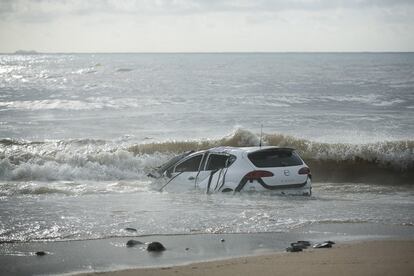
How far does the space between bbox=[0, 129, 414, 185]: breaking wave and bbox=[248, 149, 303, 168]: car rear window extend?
18.4ft

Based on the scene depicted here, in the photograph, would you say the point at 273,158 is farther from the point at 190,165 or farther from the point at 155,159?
the point at 155,159

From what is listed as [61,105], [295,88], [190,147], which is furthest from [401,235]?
[295,88]

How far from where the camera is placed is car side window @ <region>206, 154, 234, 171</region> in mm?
14589

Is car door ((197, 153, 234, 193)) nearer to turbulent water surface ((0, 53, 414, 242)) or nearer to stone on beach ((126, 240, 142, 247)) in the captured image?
turbulent water surface ((0, 53, 414, 242))

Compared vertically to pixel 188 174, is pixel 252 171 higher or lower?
higher

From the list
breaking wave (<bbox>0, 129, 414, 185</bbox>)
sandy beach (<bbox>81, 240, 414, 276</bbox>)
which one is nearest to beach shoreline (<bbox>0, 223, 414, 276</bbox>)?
sandy beach (<bbox>81, 240, 414, 276</bbox>)

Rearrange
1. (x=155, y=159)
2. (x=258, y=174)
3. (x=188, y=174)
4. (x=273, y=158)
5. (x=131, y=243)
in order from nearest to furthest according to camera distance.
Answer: (x=131, y=243)
(x=258, y=174)
(x=273, y=158)
(x=188, y=174)
(x=155, y=159)

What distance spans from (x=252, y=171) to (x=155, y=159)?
8935 mm

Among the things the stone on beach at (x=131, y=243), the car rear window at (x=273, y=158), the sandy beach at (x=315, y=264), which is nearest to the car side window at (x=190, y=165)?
the car rear window at (x=273, y=158)

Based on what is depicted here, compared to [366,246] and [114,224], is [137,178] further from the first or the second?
[366,246]

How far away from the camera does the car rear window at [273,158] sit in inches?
A: 554

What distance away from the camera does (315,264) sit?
8336 mm

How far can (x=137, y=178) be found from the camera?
20.0 metres

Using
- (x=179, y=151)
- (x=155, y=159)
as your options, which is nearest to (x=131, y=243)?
(x=155, y=159)
